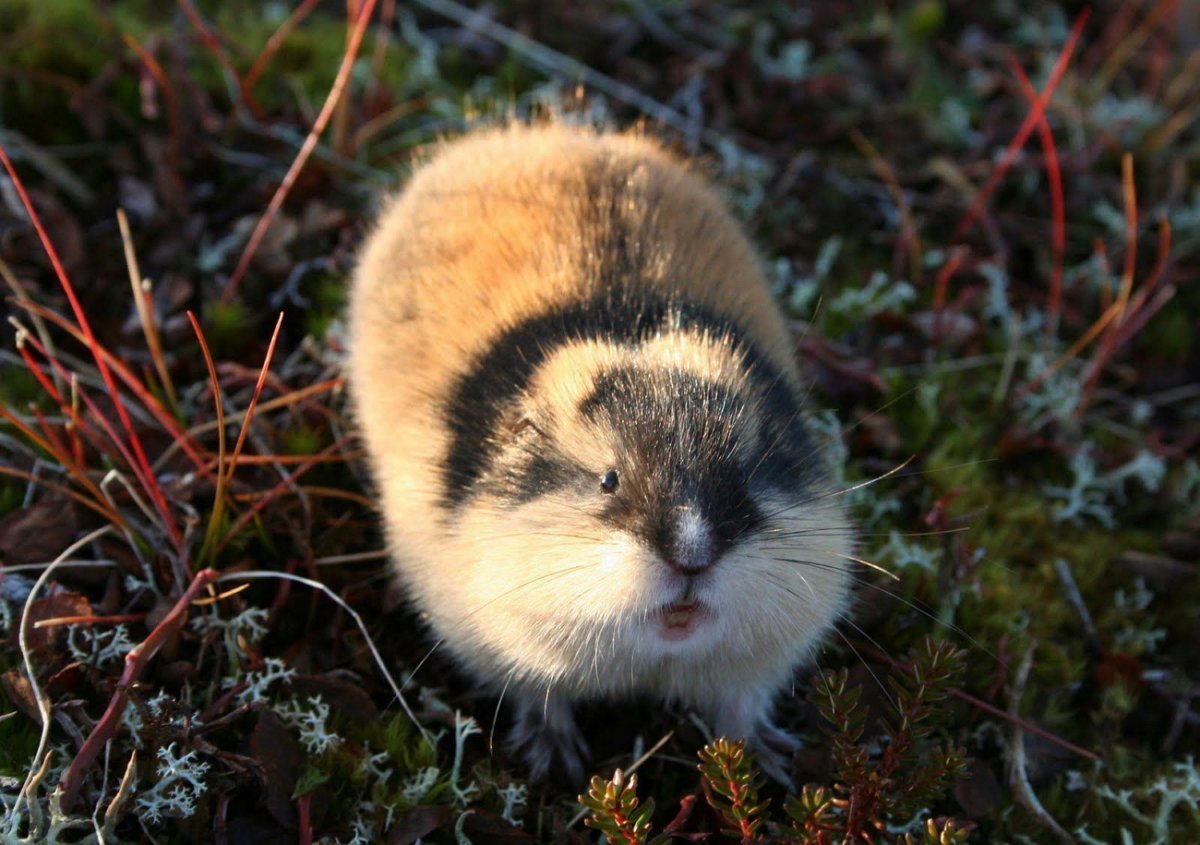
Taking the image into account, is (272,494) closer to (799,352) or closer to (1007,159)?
(799,352)

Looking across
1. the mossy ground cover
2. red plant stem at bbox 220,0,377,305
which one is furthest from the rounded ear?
red plant stem at bbox 220,0,377,305

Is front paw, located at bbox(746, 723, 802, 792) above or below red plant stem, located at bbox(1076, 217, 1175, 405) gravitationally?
below

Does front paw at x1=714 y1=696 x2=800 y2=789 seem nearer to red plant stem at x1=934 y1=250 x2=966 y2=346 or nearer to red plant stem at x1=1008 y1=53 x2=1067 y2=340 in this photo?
red plant stem at x1=934 y1=250 x2=966 y2=346

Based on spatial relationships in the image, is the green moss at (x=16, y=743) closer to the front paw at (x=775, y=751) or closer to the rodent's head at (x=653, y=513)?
the rodent's head at (x=653, y=513)

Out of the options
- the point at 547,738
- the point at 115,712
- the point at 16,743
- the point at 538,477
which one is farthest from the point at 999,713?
the point at 16,743

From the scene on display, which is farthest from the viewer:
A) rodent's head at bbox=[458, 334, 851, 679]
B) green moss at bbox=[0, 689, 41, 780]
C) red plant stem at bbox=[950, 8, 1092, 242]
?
red plant stem at bbox=[950, 8, 1092, 242]

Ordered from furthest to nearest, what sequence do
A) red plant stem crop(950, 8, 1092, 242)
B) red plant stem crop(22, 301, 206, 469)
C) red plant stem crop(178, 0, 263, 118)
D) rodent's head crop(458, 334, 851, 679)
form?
red plant stem crop(950, 8, 1092, 242) < red plant stem crop(178, 0, 263, 118) < red plant stem crop(22, 301, 206, 469) < rodent's head crop(458, 334, 851, 679)
